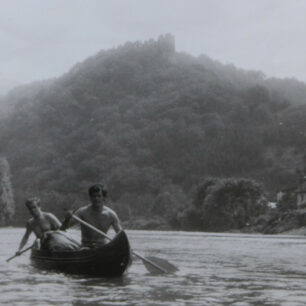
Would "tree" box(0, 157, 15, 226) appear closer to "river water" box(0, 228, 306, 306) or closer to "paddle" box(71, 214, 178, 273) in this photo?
"river water" box(0, 228, 306, 306)

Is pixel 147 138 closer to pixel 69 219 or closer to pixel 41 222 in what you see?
pixel 41 222

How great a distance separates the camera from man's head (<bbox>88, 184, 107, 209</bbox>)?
548 inches

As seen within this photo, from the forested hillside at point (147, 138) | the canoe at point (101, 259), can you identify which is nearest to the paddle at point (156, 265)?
→ the canoe at point (101, 259)

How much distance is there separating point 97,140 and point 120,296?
151181mm

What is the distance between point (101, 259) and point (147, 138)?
151031 millimetres

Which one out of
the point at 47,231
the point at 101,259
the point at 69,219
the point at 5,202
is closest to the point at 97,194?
the point at 69,219

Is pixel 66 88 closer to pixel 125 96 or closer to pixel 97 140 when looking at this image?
pixel 125 96

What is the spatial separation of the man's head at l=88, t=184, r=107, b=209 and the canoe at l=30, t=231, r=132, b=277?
3.67 ft

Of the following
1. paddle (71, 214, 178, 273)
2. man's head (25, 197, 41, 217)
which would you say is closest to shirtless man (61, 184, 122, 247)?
paddle (71, 214, 178, 273)

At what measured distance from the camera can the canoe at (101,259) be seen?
43.4 ft

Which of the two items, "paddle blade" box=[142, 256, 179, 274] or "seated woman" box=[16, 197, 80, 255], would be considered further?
"paddle blade" box=[142, 256, 179, 274]

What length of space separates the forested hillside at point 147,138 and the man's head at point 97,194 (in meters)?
105

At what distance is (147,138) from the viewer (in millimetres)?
164500

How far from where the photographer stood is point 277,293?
11391 millimetres
